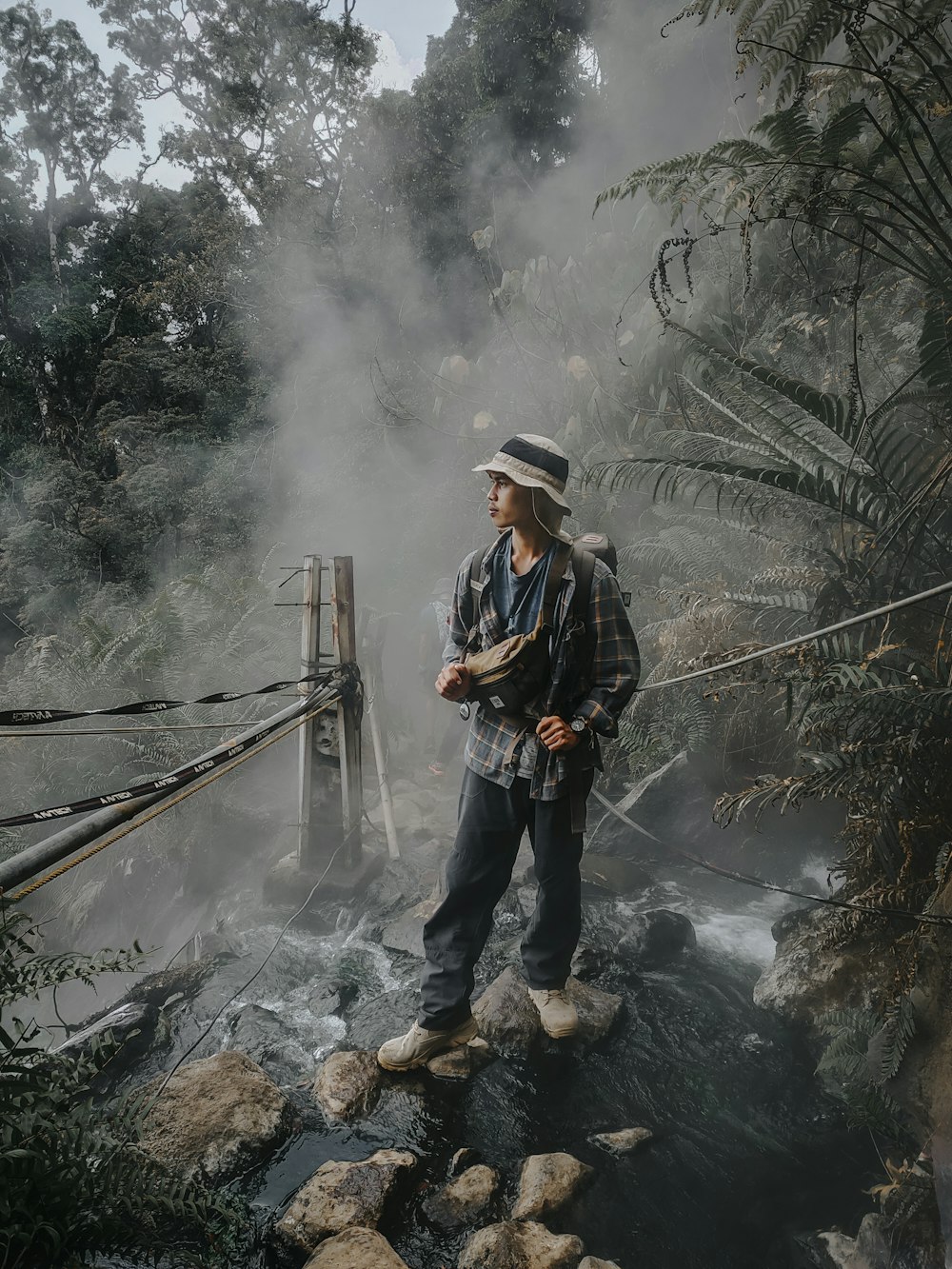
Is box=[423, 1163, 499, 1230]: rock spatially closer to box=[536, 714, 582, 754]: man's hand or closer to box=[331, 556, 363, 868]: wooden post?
box=[536, 714, 582, 754]: man's hand

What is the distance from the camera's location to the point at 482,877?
2504mm

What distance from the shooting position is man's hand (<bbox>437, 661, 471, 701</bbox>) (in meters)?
2.37

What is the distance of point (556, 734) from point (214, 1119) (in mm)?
1650

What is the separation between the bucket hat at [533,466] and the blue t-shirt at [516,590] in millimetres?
210

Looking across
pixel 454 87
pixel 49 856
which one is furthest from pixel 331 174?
pixel 49 856

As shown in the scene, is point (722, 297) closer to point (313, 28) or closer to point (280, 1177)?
point (280, 1177)

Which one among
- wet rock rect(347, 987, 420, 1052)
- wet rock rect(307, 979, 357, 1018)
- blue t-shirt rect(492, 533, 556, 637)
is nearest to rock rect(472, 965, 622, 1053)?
wet rock rect(347, 987, 420, 1052)

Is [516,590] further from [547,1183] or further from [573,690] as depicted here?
[547,1183]

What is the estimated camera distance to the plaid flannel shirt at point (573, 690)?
236 cm

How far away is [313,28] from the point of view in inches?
745

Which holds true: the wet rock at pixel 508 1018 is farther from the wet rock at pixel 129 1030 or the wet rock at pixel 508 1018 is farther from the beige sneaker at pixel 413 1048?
the wet rock at pixel 129 1030

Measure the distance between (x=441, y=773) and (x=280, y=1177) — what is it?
5.53 metres

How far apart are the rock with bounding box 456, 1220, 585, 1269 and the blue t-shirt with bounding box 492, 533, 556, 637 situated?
5.64 ft

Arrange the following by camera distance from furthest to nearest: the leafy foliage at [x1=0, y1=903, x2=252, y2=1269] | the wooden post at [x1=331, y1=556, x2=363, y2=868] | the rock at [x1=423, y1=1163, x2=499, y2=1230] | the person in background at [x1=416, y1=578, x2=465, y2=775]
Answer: the person in background at [x1=416, y1=578, x2=465, y2=775]
the wooden post at [x1=331, y1=556, x2=363, y2=868]
the rock at [x1=423, y1=1163, x2=499, y2=1230]
the leafy foliage at [x1=0, y1=903, x2=252, y2=1269]
